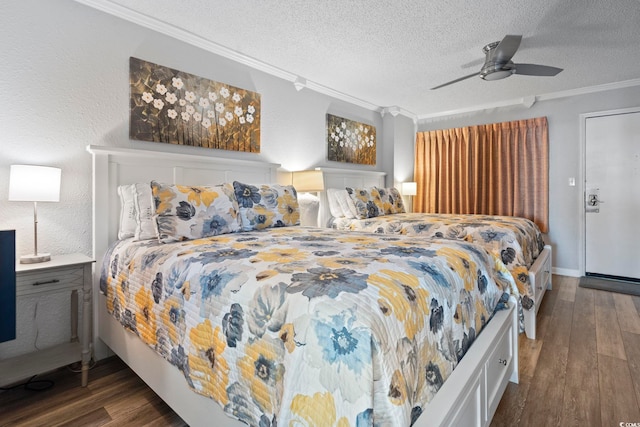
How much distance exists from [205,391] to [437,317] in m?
0.86

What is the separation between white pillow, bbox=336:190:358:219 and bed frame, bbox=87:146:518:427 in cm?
114

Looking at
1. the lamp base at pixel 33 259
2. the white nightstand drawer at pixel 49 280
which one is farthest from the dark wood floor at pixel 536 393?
the lamp base at pixel 33 259

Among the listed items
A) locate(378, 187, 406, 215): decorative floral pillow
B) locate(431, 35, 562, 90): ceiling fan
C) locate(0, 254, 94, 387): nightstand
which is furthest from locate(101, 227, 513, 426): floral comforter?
locate(378, 187, 406, 215): decorative floral pillow

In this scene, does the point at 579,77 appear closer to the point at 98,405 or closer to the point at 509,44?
the point at 509,44

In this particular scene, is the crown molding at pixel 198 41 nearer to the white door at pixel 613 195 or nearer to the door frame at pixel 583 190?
the door frame at pixel 583 190

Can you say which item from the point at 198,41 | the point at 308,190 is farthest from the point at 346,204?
the point at 198,41

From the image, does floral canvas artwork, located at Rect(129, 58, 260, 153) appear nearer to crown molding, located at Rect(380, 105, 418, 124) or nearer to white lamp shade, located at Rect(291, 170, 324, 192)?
white lamp shade, located at Rect(291, 170, 324, 192)

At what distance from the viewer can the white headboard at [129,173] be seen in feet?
6.82

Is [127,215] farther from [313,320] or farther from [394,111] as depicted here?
[394,111]

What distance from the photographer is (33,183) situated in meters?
1.74

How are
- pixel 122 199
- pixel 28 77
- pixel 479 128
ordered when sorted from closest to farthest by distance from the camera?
pixel 28 77
pixel 122 199
pixel 479 128

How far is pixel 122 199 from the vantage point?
2.18 meters

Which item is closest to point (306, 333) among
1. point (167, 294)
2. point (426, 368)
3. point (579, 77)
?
point (426, 368)

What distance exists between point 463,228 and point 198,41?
8.92 feet
